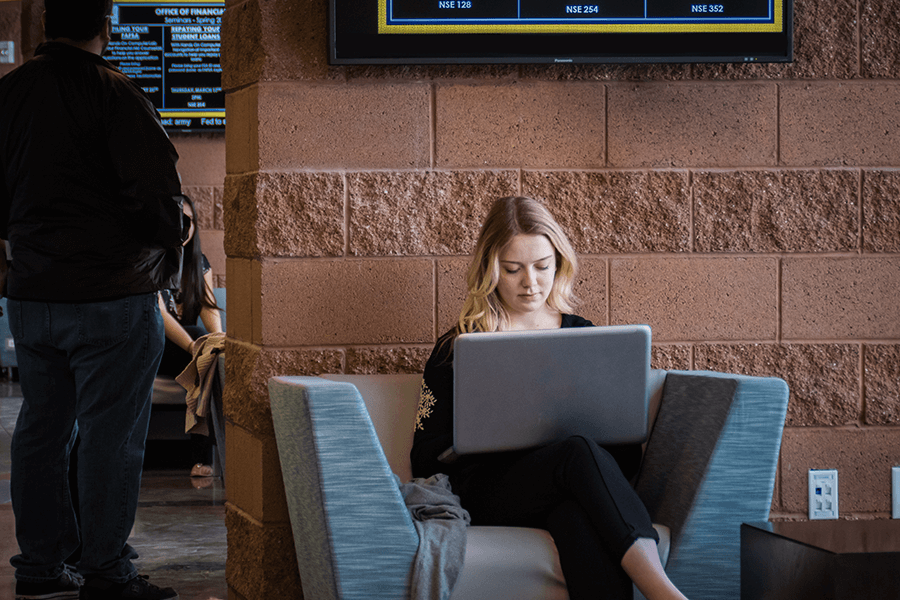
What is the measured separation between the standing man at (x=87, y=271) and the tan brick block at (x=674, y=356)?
4.24ft

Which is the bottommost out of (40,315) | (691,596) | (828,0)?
(691,596)

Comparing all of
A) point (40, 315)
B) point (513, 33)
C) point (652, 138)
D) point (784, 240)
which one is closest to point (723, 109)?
point (652, 138)

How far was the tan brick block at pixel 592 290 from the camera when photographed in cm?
239

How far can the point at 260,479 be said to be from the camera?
7.51ft

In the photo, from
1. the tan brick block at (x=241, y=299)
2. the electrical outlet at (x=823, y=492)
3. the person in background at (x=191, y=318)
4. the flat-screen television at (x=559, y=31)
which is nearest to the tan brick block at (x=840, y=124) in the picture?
the flat-screen television at (x=559, y=31)

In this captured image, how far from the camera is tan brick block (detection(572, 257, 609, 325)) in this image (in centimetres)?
239

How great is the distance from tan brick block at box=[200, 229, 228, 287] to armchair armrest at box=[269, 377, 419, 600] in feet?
13.7

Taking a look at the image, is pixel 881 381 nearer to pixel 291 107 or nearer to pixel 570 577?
pixel 570 577

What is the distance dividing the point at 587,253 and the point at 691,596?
2.91 feet

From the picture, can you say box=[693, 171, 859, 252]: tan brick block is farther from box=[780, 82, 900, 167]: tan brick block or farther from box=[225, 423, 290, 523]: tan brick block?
box=[225, 423, 290, 523]: tan brick block

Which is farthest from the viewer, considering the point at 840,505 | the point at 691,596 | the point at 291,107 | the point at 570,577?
the point at 840,505

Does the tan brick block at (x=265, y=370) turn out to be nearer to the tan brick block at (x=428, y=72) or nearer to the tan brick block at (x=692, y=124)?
the tan brick block at (x=428, y=72)

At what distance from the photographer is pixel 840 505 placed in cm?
247

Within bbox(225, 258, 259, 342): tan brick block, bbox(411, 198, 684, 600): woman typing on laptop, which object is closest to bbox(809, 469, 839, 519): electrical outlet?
bbox(411, 198, 684, 600): woman typing on laptop
